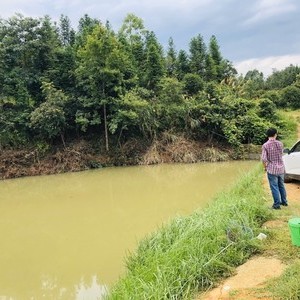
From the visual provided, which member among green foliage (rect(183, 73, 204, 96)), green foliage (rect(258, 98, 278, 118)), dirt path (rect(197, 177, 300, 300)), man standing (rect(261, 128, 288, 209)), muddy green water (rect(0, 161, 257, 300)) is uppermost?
green foliage (rect(183, 73, 204, 96))

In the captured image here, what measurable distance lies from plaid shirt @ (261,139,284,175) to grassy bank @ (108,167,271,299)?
62 centimetres

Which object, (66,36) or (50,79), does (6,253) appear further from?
(66,36)

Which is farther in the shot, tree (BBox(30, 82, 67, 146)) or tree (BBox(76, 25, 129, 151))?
tree (BBox(76, 25, 129, 151))

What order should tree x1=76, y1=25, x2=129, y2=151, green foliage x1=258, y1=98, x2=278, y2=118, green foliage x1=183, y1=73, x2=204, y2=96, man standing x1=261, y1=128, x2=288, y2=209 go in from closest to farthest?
man standing x1=261, y1=128, x2=288, y2=209
tree x1=76, y1=25, x2=129, y2=151
green foliage x1=258, y1=98, x2=278, y2=118
green foliage x1=183, y1=73, x2=204, y2=96

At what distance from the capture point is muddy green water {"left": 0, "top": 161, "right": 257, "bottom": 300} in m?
5.51

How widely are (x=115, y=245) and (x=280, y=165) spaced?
3.16 m

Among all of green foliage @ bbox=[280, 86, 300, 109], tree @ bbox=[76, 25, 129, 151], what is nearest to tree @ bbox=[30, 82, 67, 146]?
tree @ bbox=[76, 25, 129, 151]

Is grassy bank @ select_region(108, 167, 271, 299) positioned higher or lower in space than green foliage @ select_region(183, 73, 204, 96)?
lower

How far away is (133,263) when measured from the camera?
4617mm

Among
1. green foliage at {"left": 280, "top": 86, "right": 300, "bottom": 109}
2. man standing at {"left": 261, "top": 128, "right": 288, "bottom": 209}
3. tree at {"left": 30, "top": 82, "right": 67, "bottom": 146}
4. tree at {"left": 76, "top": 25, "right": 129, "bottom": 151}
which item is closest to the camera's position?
man standing at {"left": 261, "top": 128, "right": 288, "bottom": 209}

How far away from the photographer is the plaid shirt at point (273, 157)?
544cm

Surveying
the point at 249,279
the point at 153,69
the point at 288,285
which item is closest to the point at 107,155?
the point at 153,69

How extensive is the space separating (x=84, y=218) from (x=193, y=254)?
5410mm

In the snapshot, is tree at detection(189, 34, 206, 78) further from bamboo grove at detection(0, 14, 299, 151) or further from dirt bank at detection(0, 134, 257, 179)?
dirt bank at detection(0, 134, 257, 179)
